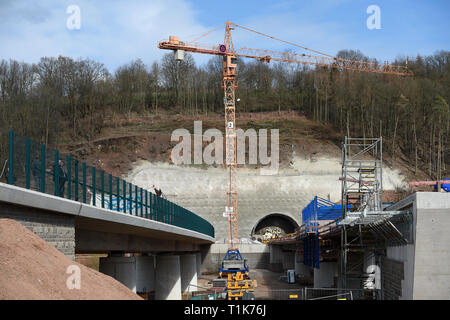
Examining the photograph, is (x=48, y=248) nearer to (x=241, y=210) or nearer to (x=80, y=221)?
(x=80, y=221)

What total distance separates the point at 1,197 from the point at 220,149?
76.1 metres

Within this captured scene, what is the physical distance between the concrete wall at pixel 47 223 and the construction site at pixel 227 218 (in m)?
0.04

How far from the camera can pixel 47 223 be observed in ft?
43.5

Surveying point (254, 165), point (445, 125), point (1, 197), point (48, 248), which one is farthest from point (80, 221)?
point (445, 125)

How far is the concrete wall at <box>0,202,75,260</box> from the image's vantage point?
39.1 ft

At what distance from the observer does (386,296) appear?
25656mm

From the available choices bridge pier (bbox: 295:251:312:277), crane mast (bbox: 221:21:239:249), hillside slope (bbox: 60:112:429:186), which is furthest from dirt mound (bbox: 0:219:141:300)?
hillside slope (bbox: 60:112:429:186)

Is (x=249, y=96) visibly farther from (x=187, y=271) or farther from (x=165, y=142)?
(x=187, y=271)

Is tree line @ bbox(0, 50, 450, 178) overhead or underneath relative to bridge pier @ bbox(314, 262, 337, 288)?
overhead

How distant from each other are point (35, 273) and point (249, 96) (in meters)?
99.8

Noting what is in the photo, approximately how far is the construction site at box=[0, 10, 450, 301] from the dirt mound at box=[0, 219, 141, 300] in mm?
36

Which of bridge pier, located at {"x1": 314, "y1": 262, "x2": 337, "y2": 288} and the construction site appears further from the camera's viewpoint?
bridge pier, located at {"x1": 314, "y1": 262, "x2": 337, "y2": 288}

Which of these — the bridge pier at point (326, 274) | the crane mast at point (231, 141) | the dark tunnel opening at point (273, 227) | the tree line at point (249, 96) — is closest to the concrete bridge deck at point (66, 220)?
the bridge pier at point (326, 274)

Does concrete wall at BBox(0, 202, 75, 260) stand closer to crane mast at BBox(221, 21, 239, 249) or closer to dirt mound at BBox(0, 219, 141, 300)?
dirt mound at BBox(0, 219, 141, 300)
